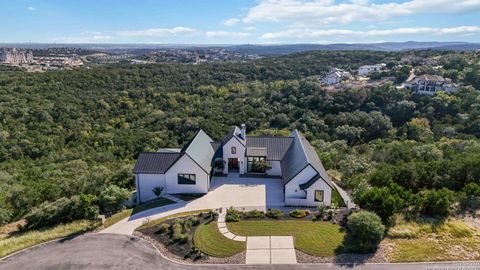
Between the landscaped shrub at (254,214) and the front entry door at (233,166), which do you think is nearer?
the landscaped shrub at (254,214)

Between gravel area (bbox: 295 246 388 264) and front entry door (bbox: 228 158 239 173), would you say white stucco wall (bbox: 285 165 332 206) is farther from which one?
front entry door (bbox: 228 158 239 173)

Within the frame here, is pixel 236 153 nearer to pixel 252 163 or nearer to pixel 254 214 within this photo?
pixel 252 163

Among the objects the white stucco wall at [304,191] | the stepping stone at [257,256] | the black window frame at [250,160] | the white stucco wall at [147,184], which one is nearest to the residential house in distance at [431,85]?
the black window frame at [250,160]

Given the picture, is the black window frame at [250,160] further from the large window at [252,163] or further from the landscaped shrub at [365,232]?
the landscaped shrub at [365,232]

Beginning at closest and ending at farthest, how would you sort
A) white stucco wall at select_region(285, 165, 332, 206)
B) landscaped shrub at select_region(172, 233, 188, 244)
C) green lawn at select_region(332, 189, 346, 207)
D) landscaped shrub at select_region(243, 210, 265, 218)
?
landscaped shrub at select_region(172, 233, 188, 244), landscaped shrub at select_region(243, 210, 265, 218), white stucco wall at select_region(285, 165, 332, 206), green lawn at select_region(332, 189, 346, 207)

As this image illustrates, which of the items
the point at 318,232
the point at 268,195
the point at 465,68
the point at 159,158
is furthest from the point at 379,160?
the point at 465,68

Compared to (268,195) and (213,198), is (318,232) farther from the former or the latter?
(213,198)

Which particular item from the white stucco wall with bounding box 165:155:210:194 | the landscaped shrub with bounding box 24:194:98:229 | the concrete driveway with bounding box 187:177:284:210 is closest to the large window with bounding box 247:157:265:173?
the concrete driveway with bounding box 187:177:284:210
